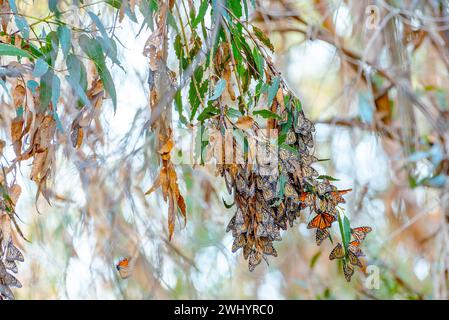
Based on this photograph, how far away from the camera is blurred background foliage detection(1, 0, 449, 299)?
84.7 inches

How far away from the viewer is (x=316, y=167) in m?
2.82

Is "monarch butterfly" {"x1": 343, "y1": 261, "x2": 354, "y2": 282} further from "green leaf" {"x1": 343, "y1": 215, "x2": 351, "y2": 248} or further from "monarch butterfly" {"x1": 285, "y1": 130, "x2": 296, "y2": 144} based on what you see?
"monarch butterfly" {"x1": 285, "y1": 130, "x2": 296, "y2": 144}

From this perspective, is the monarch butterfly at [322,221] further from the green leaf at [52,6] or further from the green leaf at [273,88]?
the green leaf at [52,6]

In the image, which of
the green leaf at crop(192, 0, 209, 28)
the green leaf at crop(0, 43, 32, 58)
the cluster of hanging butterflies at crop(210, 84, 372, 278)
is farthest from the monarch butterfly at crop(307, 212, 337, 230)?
the green leaf at crop(0, 43, 32, 58)

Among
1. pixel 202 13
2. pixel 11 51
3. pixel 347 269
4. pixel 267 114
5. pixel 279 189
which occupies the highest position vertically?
pixel 202 13

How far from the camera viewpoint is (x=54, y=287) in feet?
7.95

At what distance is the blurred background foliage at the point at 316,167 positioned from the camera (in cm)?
215

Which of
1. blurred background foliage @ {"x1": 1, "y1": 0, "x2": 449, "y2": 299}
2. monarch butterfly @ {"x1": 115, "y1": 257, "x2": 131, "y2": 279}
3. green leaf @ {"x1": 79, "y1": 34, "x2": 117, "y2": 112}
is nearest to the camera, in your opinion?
green leaf @ {"x1": 79, "y1": 34, "x2": 117, "y2": 112}

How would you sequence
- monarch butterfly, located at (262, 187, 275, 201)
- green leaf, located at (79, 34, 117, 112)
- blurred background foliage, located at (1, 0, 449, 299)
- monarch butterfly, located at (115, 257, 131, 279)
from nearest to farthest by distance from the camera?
monarch butterfly, located at (262, 187, 275, 201) → green leaf, located at (79, 34, 117, 112) → monarch butterfly, located at (115, 257, 131, 279) → blurred background foliage, located at (1, 0, 449, 299)

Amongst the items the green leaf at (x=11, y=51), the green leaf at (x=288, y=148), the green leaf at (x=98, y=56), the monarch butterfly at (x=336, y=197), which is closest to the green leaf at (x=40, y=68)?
the green leaf at (x=11, y=51)

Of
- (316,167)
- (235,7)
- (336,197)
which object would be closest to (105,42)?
(235,7)

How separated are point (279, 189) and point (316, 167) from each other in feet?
5.59

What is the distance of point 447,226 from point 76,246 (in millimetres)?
1478

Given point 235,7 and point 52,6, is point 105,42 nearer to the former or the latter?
point 52,6
